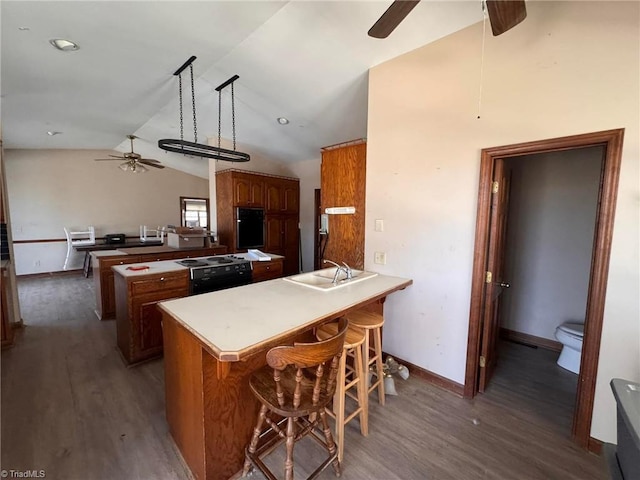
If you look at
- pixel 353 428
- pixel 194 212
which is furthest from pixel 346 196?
pixel 194 212

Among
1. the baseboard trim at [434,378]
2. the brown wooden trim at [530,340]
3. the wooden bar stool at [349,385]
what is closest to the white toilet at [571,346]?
the brown wooden trim at [530,340]

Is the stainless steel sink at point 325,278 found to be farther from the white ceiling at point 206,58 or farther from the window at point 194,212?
the window at point 194,212

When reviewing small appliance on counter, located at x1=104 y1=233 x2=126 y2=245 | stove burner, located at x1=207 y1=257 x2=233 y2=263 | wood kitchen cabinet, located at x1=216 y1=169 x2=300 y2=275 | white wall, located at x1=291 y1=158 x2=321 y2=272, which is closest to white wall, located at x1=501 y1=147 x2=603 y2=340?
stove burner, located at x1=207 y1=257 x2=233 y2=263

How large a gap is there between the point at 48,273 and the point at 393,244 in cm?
768

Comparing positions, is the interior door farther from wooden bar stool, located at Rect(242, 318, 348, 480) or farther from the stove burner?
the stove burner

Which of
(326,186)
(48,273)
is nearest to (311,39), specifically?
(326,186)

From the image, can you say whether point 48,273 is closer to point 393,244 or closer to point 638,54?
point 393,244

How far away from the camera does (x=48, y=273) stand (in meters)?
6.02

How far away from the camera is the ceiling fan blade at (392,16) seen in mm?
1106

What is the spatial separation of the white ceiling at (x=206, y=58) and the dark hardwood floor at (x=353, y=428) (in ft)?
8.73

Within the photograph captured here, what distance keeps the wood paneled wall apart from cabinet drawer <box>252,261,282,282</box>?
750 mm

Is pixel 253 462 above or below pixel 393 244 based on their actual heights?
below

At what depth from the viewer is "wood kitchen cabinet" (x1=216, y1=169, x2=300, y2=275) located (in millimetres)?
4977

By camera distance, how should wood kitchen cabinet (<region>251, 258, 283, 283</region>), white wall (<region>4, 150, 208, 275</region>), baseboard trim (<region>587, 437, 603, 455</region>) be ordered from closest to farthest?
baseboard trim (<region>587, 437, 603, 455</region>) < wood kitchen cabinet (<region>251, 258, 283, 283</region>) < white wall (<region>4, 150, 208, 275</region>)
